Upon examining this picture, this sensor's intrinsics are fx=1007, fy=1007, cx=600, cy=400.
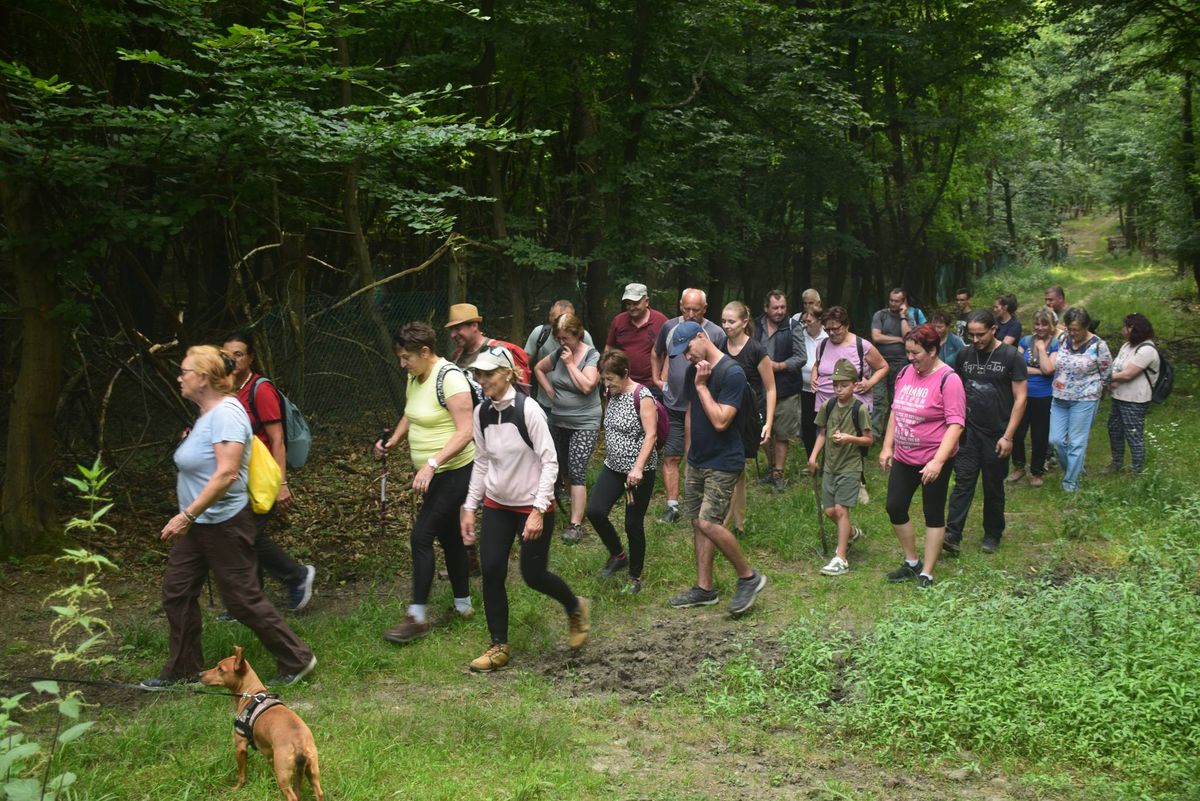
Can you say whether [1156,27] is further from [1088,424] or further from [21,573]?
[21,573]

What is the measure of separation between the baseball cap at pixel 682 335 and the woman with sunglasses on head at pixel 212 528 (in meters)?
3.87

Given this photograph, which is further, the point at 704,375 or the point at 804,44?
the point at 804,44

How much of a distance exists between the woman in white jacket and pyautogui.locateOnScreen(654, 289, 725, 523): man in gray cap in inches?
107

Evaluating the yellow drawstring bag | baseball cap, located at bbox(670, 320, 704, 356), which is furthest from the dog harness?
baseball cap, located at bbox(670, 320, 704, 356)

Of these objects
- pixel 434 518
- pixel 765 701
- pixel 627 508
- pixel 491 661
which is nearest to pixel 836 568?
pixel 627 508

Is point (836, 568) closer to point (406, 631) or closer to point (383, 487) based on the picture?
point (406, 631)

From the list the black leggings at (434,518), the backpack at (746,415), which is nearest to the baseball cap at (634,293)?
the backpack at (746,415)

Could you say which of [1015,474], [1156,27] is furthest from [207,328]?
[1156,27]

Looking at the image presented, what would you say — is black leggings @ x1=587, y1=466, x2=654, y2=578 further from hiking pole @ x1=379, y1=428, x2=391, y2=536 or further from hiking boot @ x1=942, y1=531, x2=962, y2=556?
hiking boot @ x1=942, y1=531, x2=962, y2=556

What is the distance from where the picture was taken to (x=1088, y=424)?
10070 mm

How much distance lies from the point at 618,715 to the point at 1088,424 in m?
6.76

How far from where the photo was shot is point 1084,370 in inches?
393

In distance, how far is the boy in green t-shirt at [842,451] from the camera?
7949mm

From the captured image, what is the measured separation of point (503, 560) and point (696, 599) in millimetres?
1764
